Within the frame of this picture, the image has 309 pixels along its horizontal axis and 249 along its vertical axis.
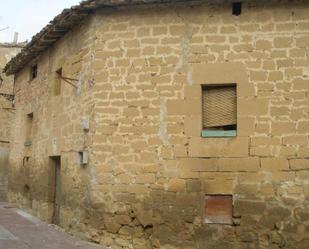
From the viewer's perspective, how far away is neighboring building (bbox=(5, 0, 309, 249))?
8.89m

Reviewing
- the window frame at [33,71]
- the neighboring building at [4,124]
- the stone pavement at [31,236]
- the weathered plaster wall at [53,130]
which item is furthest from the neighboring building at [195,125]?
the neighboring building at [4,124]

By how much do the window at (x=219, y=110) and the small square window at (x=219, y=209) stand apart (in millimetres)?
1179

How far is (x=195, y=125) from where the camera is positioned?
30.1ft

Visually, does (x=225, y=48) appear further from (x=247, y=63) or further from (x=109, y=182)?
(x=109, y=182)

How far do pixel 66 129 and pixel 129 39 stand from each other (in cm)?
285

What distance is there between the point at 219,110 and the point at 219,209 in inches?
73.5

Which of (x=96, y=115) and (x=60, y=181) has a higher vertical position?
(x=96, y=115)

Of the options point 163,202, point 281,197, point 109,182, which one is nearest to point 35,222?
point 109,182

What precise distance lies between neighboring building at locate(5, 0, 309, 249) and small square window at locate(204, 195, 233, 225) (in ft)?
0.06

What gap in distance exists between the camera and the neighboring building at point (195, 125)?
350 inches

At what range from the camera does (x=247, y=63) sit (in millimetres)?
9188

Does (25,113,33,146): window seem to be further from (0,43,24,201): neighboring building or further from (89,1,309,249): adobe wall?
(89,1,309,249): adobe wall

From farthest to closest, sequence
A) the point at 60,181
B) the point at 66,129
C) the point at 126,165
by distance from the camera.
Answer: the point at 60,181, the point at 66,129, the point at 126,165

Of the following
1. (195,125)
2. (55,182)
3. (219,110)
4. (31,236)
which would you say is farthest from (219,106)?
(55,182)
